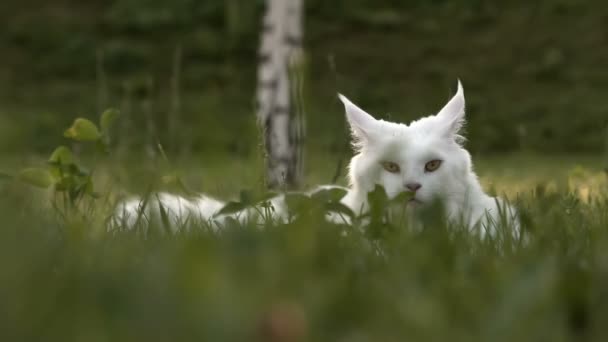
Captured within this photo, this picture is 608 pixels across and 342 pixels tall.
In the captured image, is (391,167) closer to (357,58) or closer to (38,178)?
(38,178)

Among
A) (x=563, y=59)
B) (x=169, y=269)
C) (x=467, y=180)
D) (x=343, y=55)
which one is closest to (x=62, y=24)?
(x=343, y=55)

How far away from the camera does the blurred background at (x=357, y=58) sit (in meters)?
13.7

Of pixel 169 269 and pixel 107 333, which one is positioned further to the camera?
pixel 169 269

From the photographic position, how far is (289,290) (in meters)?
1.23

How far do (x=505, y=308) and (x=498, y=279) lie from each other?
13.7 inches

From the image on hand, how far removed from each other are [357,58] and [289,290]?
14540 mm

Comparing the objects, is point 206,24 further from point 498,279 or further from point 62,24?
point 498,279

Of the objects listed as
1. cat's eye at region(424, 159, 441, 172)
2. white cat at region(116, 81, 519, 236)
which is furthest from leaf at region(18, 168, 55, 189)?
cat's eye at region(424, 159, 441, 172)

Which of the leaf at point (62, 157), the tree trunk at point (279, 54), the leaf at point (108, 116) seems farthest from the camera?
the tree trunk at point (279, 54)

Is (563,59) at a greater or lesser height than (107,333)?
greater

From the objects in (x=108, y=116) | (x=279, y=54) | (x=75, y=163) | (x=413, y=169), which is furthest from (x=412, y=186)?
A: (x=279, y=54)

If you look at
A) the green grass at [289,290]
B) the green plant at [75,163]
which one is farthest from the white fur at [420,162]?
the green grass at [289,290]

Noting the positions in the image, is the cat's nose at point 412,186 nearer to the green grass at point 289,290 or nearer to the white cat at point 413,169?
the white cat at point 413,169

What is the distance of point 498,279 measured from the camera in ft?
4.89
